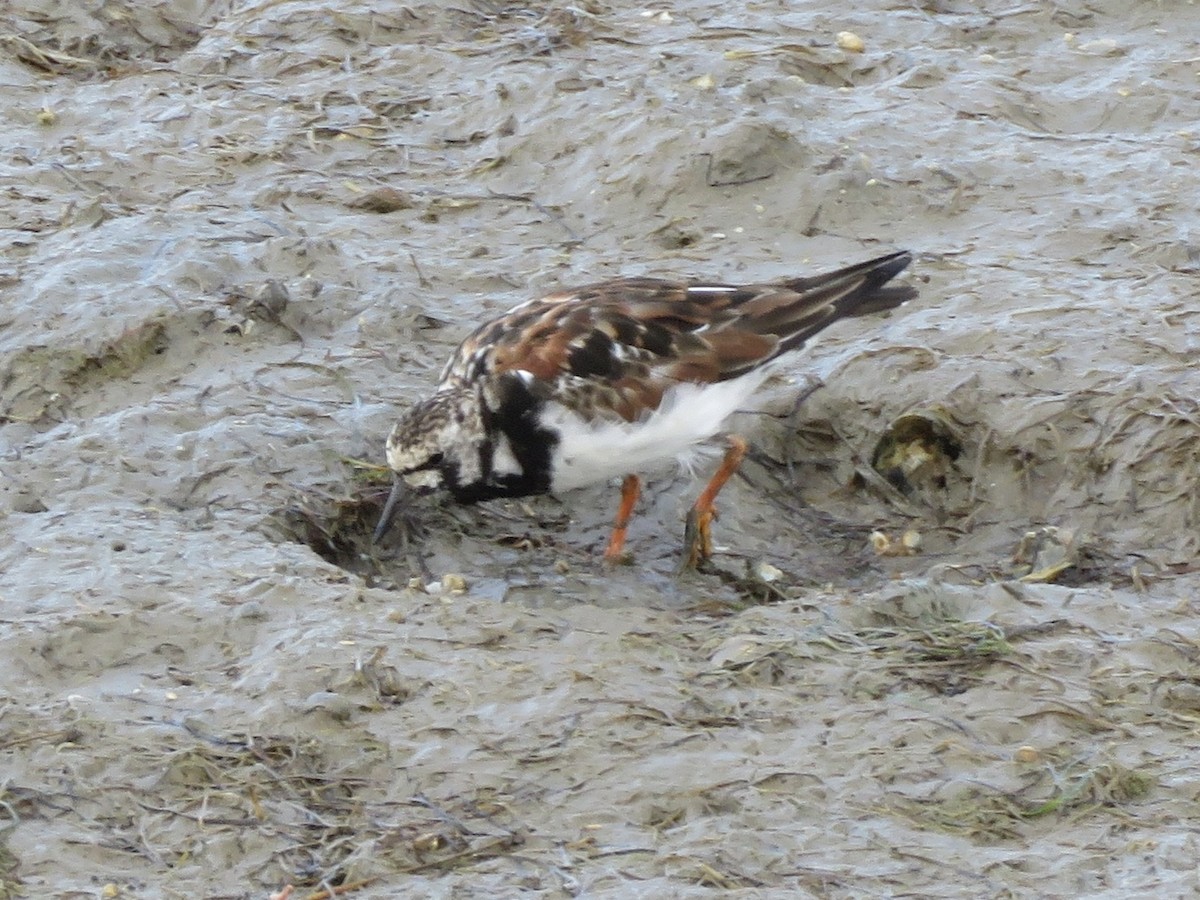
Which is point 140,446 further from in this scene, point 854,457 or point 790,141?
point 790,141

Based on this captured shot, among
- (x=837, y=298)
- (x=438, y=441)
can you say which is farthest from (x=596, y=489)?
(x=837, y=298)

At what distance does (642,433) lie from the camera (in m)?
5.48

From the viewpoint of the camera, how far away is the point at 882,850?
3.88m

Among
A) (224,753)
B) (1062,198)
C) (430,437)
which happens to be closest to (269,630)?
(224,753)

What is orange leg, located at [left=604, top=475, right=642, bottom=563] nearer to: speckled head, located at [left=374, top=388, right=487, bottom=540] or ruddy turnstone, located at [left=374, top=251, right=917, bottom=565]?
ruddy turnstone, located at [left=374, top=251, right=917, bottom=565]

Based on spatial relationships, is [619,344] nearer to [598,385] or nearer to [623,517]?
[598,385]

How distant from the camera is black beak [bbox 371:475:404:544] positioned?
5.60 meters

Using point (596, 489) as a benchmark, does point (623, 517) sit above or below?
above

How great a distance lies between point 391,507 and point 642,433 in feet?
2.62

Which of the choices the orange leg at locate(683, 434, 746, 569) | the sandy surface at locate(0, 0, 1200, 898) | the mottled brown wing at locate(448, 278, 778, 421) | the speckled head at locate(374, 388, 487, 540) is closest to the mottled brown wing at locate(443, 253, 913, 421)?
the mottled brown wing at locate(448, 278, 778, 421)

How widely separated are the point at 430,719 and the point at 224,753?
19.0 inches

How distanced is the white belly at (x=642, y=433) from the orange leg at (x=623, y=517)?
14 centimetres

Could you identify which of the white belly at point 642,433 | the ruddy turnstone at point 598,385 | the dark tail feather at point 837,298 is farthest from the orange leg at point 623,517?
the dark tail feather at point 837,298

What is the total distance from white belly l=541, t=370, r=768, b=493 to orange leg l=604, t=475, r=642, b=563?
5.5 inches
